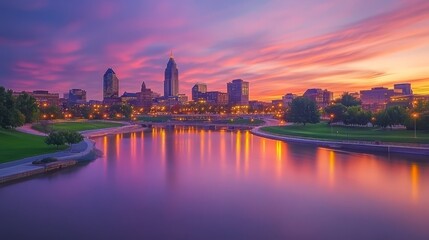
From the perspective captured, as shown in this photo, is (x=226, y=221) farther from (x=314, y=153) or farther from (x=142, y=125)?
(x=142, y=125)

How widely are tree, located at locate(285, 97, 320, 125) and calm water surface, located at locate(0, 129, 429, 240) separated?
4852cm

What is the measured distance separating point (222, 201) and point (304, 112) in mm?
69378

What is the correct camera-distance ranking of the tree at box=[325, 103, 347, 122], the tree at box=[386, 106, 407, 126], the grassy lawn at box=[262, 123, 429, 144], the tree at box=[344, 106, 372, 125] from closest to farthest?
the grassy lawn at box=[262, 123, 429, 144] < the tree at box=[386, 106, 407, 126] < the tree at box=[344, 106, 372, 125] < the tree at box=[325, 103, 347, 122]

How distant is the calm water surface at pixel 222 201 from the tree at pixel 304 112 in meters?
48.5

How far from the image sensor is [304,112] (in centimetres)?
8919

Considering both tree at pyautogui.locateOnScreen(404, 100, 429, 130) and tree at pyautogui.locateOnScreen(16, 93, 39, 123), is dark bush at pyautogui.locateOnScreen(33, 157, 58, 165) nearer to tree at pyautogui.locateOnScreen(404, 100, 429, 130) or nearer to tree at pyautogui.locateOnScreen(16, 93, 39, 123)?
tree at pyautogui.locateOnScreen(16, 93, 39, 123)

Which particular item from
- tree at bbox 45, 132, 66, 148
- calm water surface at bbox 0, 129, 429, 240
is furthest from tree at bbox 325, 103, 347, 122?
tree at bbox 45, 132, 66, 148

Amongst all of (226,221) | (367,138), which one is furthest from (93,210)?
(367,138)

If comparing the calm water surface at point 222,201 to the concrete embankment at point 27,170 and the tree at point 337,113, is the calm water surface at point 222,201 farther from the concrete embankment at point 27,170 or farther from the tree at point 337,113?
the tree at point 337,113

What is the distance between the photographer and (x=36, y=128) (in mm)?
69375

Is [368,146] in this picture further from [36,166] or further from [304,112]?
[36,166]

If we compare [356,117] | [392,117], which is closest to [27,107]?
[356,117]

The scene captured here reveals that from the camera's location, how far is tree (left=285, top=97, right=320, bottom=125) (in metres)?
88.8

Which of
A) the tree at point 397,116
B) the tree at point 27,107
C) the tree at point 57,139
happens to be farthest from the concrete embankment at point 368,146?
the tree at point 27,107
